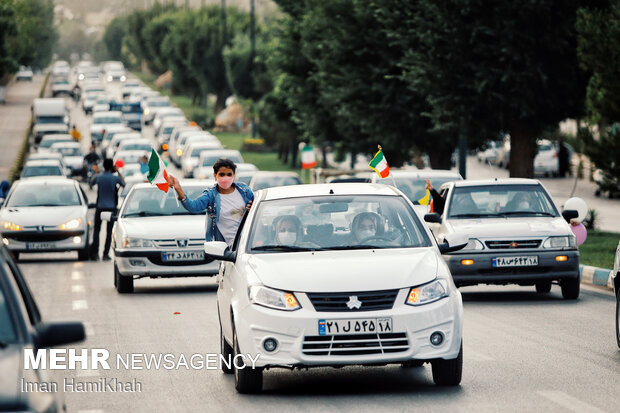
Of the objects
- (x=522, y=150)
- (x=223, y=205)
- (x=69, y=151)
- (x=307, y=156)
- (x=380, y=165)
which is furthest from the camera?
(x=69, y=151)

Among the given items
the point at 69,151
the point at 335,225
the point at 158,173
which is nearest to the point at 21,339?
the point at 335,225

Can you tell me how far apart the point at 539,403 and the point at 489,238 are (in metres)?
7.88

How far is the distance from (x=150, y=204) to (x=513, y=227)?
6.02 m

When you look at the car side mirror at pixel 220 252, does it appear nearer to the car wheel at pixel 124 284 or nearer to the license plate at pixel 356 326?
the license plate at pixel 356 326

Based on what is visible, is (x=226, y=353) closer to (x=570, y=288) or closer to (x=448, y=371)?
(x=448, y=371)

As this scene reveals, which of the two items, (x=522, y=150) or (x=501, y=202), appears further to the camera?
(x=522, y=150)

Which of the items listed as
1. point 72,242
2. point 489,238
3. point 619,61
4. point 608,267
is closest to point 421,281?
point 489,238

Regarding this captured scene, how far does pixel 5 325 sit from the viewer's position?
5.66 m

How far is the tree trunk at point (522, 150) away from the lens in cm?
3544

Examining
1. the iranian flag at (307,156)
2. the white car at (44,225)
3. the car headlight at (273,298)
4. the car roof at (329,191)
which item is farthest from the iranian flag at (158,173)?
the iranian flag at (307,156)

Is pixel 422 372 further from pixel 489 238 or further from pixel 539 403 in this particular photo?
pixel 489 238

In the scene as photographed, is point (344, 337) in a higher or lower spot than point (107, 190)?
higher

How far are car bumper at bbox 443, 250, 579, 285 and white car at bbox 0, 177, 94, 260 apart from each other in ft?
34.1

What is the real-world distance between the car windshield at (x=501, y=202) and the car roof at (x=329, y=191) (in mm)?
6921
